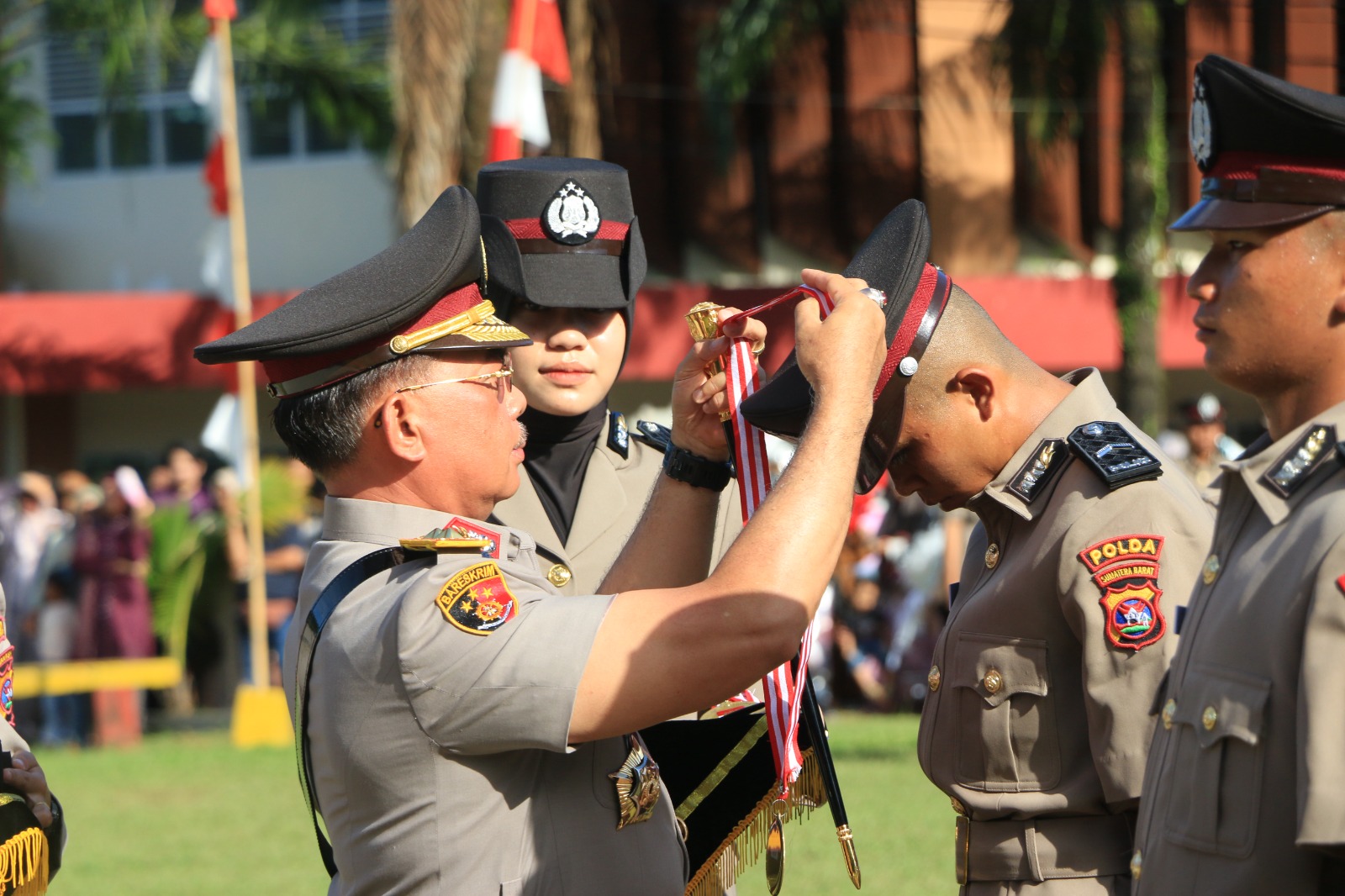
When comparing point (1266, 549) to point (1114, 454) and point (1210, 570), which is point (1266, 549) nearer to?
point (1210, 570)

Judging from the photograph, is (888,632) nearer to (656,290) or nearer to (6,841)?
(656,290)

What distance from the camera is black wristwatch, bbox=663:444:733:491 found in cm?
295

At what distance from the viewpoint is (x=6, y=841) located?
9.61 ft

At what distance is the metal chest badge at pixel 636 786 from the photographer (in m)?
2.57

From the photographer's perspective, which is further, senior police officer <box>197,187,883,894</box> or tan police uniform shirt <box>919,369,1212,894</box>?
tan police uniform shirt <box>919,369,1212,894</box>

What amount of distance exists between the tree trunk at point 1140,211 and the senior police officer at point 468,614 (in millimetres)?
12022

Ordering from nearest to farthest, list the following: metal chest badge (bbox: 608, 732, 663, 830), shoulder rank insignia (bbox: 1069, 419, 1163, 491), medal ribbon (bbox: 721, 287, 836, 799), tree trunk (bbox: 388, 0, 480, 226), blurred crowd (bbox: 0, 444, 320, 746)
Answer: metal chest badge (bbox: 608, 732, 663, 830)
shoulder rank insignia (bbox: 1069, 419, 1163, 491)
medal ribbon (bbox: 721, 287, 836, 799)
blurred crowd (bbox: 0, 444, 320, 746)
tree trunk (bbox: 388, 0, 480, 226)

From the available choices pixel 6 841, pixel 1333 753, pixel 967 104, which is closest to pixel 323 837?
pixel 6 841

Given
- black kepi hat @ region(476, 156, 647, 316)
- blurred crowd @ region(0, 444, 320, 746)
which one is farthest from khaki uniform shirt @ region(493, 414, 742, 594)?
blurred crowd @ region(0, 444, 320, 746)

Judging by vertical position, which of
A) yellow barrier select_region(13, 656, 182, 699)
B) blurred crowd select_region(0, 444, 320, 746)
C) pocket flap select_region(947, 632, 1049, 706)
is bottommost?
yellow barrier select_region(13, 656, 182, 699)

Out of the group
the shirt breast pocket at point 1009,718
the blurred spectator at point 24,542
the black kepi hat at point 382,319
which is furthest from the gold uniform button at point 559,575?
the blurred spectator at point 24,542

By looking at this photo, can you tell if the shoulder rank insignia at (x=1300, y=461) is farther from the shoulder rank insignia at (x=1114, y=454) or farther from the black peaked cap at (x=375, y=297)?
the black peaked cap at (x=375, y=297)

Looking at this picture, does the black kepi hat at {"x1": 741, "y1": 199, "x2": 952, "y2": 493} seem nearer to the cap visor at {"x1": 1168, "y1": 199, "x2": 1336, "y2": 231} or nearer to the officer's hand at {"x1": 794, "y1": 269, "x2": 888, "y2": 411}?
the officer's hand at {"x1": 794, "y1": 269, "x2": 888, "y2": 411}

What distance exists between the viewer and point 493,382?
263 centimetres
